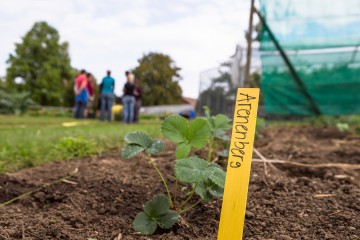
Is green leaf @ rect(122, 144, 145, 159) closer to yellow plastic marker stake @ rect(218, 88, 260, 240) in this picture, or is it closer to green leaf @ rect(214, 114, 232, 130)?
yellow plastic marker stake @ rect(218, 88, 260, 240)

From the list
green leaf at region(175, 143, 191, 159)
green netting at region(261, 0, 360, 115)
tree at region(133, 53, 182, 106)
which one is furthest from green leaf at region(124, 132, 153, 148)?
tree at region(133, 53, 182, 106)

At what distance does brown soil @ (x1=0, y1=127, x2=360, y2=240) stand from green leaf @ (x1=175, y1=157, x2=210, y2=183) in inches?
8.0

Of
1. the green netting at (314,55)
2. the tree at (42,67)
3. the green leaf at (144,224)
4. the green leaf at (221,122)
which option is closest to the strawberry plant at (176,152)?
the green leaf at (144,224)

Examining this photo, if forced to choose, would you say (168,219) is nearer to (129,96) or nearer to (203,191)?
(203,191)

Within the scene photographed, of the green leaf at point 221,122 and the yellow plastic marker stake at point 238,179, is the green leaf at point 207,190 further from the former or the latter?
the green leaf at point 221,122

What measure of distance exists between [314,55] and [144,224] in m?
4.73

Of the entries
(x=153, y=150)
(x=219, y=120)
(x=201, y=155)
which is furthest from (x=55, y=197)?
(x=201, y=155)

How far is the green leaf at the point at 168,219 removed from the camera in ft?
3.28

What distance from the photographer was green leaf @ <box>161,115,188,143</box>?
1.04m

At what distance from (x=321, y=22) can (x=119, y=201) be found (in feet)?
13.6

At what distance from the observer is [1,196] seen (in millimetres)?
1451

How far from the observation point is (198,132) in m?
1.05

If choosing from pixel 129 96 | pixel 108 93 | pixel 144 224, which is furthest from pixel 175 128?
pixel 108 93

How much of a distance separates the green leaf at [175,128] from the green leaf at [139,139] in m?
0.07
